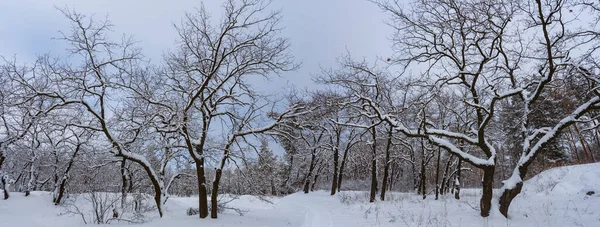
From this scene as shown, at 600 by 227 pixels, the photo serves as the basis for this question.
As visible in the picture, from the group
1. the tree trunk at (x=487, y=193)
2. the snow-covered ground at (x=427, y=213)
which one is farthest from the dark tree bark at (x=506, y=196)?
the tree trunk at (x=487, y=193)

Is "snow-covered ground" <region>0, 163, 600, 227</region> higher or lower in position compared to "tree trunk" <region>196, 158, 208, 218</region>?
lower

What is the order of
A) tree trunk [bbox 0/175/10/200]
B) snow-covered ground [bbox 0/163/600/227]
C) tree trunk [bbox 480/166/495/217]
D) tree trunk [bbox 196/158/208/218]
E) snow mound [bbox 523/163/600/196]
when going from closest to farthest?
snow-covered ground [bbox 0/163/600/227], tree trunk [bbox 480/166/495/217], snow mound [bbox 523/163/600/196], tree trunk [bbox 196/158/208/218], tree trunk [bbox 0/175/10/200]

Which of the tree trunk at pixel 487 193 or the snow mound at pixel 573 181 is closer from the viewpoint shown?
the tree trunk at pixel 487 193

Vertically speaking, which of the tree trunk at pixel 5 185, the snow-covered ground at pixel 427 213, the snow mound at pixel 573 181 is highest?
the tree trunk at pixel 5 185

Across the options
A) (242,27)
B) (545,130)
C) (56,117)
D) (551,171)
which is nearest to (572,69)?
(545,130)

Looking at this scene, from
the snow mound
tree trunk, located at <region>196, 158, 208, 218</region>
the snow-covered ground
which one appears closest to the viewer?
the snow-covered ground

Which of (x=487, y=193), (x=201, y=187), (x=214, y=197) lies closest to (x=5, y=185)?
(x=201, y=187)

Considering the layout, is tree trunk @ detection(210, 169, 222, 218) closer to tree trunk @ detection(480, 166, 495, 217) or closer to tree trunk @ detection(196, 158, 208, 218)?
tree trunk @ detection(196, 158, 208, 218)

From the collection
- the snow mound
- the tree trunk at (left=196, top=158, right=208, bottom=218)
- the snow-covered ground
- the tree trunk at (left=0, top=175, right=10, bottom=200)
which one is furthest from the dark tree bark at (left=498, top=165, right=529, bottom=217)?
the tree trunk at (left=0, top=175, right=10, bottom=200)

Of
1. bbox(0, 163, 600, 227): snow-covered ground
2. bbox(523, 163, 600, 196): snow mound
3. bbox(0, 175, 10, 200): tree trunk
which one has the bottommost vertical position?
bbox(0, 163, 600, 227): snow-covered ground

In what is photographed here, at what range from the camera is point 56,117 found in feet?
44.7

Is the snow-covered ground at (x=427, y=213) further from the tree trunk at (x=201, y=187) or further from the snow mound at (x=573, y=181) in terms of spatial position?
the tree trunk at (x=201, y=187)

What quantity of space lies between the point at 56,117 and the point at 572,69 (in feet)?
57.7

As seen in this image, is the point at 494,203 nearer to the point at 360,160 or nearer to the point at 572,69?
the point at 572,69
